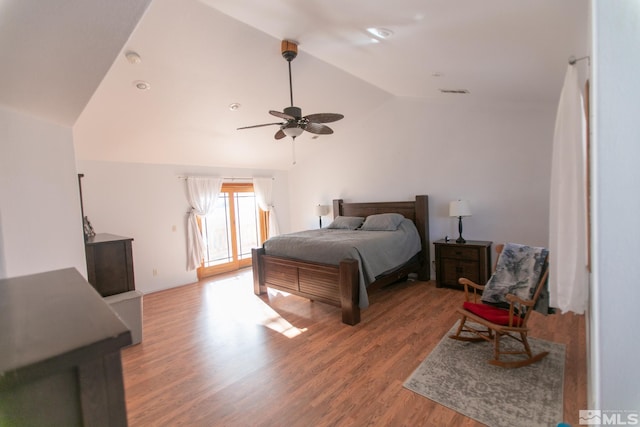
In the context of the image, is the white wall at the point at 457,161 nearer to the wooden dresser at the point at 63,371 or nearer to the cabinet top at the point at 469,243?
the cabinet top at the point at 469,243

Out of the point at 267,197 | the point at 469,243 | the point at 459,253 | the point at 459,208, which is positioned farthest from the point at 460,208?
the point at 267,197

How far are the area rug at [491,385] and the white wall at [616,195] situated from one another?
0.76m

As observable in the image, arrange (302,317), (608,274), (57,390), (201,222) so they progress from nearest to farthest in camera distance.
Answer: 1. (57,390)
2. (608,274)
3. (302,317)
4. (201,222)

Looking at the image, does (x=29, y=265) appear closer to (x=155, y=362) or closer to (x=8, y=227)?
(x=8, y=227)

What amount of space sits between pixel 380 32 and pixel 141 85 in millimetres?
2364

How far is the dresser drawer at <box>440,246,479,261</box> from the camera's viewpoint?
3.96 meters

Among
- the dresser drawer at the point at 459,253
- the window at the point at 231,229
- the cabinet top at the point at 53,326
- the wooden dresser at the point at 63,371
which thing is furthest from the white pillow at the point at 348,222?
the wooden dresser at the point at 63,371

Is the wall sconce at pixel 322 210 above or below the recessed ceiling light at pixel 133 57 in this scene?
below

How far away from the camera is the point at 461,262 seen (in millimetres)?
4074

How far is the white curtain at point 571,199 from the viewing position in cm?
163

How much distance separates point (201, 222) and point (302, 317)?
9.64 ft

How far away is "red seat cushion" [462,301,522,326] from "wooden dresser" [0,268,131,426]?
2.59 m

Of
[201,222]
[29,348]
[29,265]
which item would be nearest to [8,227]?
[29,265]

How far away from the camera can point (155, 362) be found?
2.60 metres
